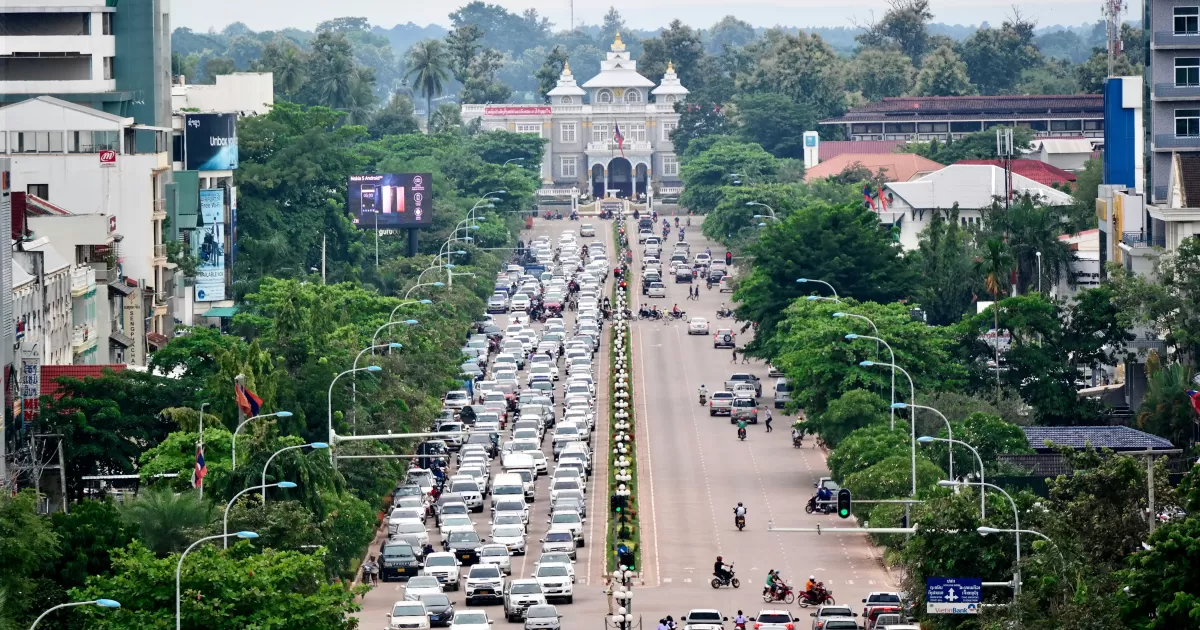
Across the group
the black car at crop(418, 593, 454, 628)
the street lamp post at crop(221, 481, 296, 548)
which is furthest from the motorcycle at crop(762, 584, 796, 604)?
the street lamp post at crop(221, 481, 296, 548)

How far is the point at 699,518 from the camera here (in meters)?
88.1

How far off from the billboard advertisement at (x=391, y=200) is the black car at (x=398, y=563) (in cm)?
7695

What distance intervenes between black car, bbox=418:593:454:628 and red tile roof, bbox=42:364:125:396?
68.8ft

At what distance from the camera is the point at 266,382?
82.2 m

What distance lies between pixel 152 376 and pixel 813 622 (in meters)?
28.3

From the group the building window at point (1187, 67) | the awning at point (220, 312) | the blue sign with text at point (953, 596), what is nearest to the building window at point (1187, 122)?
the building window at point (1187, 67)

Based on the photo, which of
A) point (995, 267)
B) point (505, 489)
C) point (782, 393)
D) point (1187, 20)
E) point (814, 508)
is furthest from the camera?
point (782, 393)

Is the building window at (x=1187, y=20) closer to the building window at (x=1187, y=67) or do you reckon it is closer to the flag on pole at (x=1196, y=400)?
the building window at (x=1187, y=67)

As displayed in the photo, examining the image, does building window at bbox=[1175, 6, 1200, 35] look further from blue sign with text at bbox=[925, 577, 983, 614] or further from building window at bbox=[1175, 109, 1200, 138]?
blue sign with text at bbox=[925, 577, 983, 614]

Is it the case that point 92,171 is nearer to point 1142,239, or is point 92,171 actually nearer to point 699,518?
point 699,518

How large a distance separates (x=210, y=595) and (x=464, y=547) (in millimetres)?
22623

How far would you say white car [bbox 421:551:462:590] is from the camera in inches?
2972

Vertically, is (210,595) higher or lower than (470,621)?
higher

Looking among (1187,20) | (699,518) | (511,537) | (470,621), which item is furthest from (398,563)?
(1187,20)
